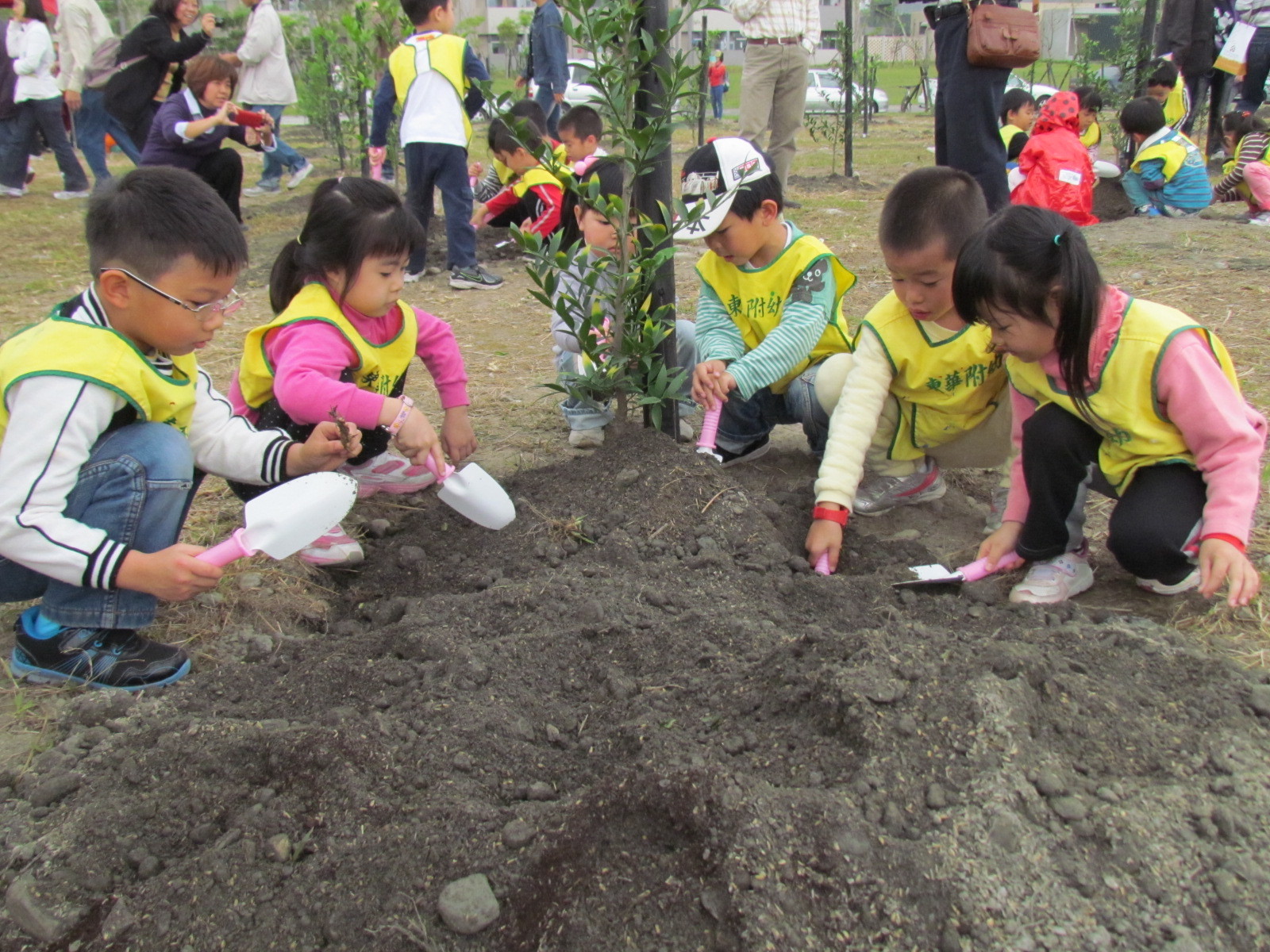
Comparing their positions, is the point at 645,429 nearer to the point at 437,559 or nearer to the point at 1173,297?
the point at 437,559

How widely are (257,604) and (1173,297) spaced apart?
15.4ft

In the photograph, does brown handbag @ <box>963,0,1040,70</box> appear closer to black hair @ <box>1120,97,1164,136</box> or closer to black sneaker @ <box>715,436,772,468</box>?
black sneaker @ <box>715,436,772,468</box>

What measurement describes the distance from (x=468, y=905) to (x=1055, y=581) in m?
1.62

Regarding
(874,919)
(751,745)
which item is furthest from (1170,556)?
(874,919)

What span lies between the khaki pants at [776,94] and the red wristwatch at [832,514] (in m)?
5.48

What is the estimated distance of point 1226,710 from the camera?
5.49 ft

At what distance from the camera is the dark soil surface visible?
130 centimetres

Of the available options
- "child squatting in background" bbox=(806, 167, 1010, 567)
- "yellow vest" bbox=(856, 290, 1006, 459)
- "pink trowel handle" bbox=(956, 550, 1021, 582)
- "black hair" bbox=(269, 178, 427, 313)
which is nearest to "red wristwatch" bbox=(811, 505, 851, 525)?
"child squatting in background" bbox=(806, 167, 1010, 567)

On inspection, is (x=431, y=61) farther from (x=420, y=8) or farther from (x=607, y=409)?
(x=607, y=409)

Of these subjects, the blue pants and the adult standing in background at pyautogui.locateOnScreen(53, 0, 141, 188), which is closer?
the blue pants

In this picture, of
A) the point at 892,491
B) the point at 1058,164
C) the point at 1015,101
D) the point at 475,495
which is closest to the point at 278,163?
the point at 1015,101

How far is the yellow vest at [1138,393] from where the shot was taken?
6.79ft

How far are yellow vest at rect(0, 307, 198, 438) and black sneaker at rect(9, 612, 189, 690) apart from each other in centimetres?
46

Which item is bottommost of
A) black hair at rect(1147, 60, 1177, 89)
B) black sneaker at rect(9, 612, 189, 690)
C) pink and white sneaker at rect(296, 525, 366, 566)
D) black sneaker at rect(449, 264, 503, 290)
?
black sneaker at rect(449, 264, 503, 290)
